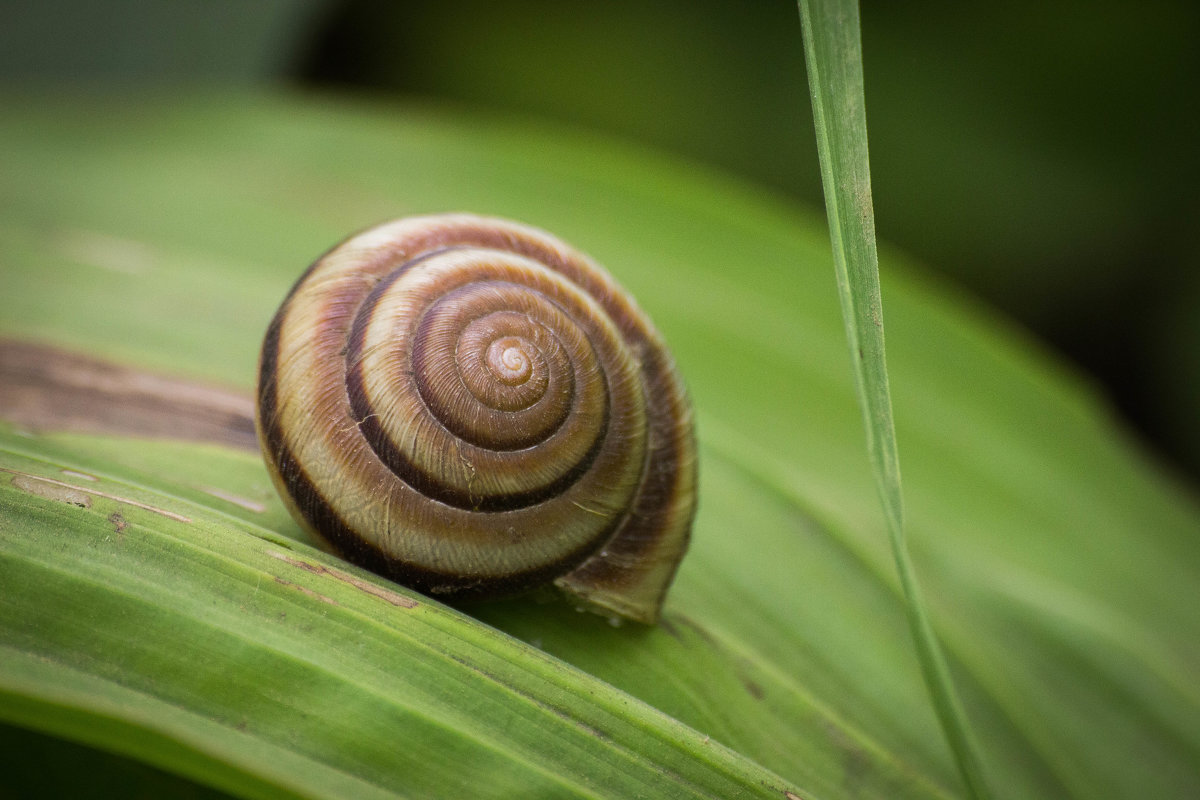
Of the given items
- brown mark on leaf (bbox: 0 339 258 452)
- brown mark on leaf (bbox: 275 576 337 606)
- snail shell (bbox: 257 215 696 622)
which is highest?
snail shell (bbox: 257 215 696 622)

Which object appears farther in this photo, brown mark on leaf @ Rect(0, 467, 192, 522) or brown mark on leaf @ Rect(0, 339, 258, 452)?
brown mark on leaf @ Rect(0, 339, 258, 452)

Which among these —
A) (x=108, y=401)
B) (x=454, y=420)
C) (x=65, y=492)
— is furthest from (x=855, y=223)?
(x=108, y=401)

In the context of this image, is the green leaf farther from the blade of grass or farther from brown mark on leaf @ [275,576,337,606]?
the blade of grass

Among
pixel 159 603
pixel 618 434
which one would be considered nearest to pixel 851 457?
pixel 618 434

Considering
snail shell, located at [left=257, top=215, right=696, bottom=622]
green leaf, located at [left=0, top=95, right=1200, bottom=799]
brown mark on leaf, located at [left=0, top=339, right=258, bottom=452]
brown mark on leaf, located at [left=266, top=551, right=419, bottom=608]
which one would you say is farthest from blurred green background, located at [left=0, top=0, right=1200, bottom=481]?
brown mark on leaf, located at [left=266, top=551, right=419, bottom=608]

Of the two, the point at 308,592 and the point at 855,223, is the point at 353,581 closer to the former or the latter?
the point at 308,592

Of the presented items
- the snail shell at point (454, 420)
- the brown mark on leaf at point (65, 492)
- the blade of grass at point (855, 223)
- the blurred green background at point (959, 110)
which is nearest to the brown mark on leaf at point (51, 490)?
the brown mark on leaf at point (65, 492)

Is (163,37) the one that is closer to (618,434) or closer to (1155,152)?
(618,434)
